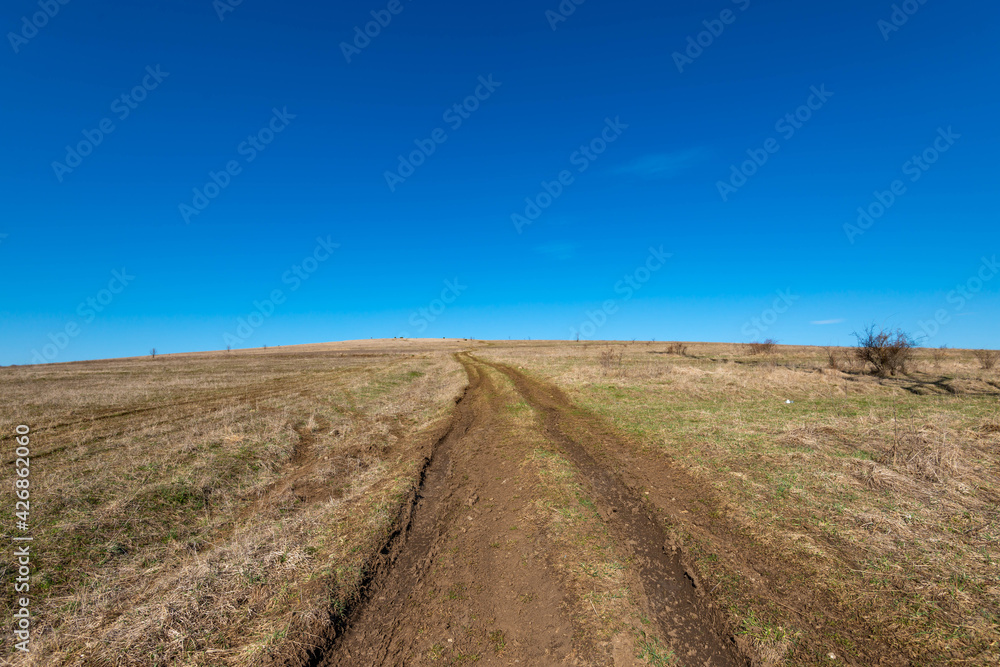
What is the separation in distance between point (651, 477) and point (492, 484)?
409 cm

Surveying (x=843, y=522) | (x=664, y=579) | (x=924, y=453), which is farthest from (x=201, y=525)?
(x=924, y=453)

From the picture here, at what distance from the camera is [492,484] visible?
9555 millimetres

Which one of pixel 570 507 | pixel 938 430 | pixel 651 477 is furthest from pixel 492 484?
pixel 938 430

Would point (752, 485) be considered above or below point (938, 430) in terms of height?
below

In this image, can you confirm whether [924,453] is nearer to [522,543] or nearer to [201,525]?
[522,543]

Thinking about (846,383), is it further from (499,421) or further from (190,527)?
(190,527)

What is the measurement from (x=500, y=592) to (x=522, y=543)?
1.26 metres

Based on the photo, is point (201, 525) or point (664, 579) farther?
point (201, 525)

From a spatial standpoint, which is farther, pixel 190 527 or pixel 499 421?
pixel 499 421

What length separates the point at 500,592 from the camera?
5500 mm

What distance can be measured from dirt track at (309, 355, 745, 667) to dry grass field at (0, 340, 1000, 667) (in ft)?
0.11

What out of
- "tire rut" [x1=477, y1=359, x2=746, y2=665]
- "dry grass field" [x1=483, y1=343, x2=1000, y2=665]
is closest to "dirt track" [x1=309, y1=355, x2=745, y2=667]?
Answer: "tire rut" [x1=477, y1=359, x2=746, y2=665]

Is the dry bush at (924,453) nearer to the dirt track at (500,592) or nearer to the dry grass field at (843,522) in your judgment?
the dry grass field at (843,522)

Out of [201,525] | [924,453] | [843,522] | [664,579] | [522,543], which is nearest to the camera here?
[664,579]
